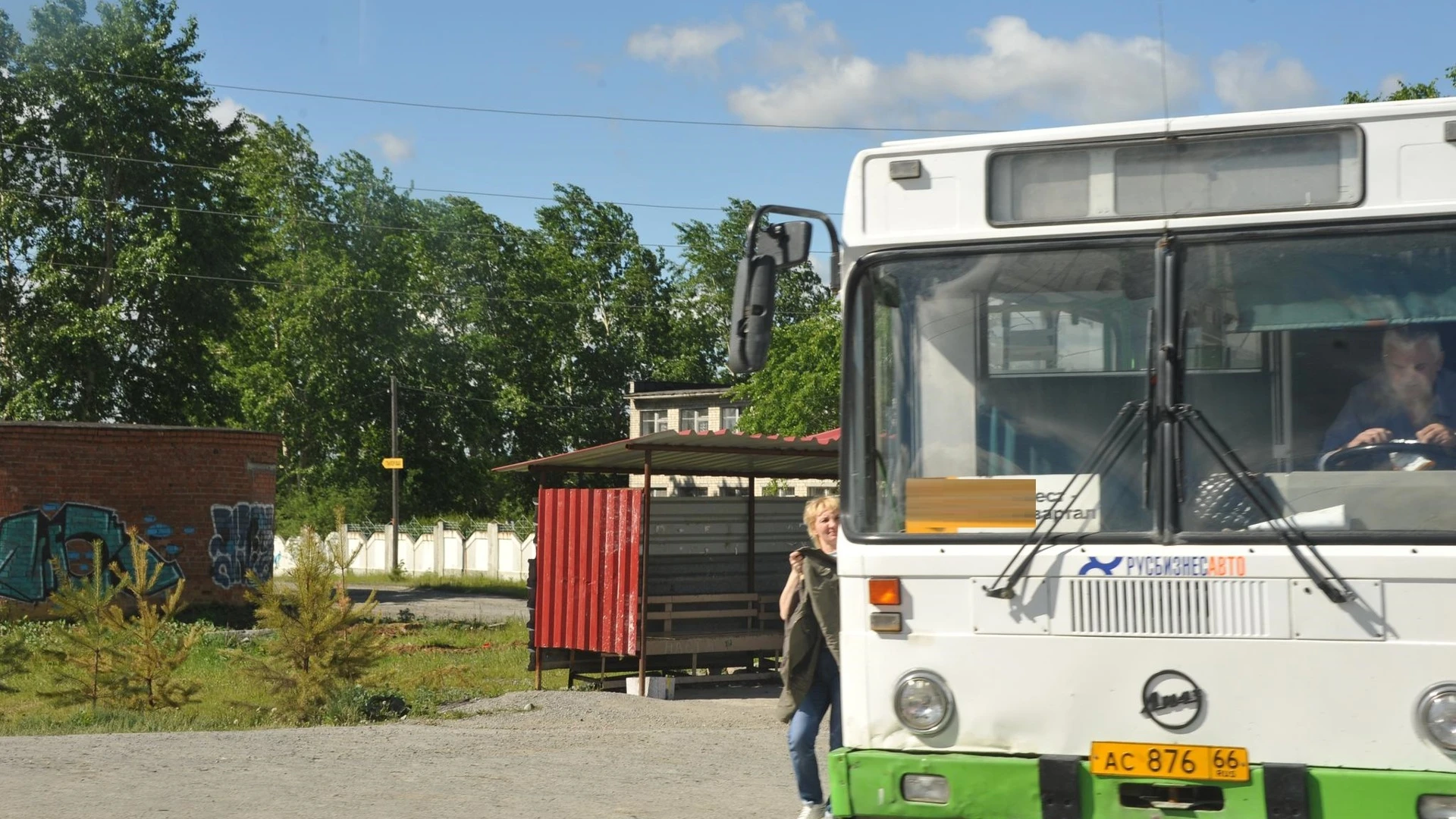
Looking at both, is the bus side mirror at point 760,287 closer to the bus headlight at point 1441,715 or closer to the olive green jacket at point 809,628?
the olive green jacket at point 809,628

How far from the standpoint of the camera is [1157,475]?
5184 millimetres

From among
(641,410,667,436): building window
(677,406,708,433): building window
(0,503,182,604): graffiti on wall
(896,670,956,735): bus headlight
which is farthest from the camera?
(677,406,708,433): building window

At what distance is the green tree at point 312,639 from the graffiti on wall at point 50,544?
13.8 metres

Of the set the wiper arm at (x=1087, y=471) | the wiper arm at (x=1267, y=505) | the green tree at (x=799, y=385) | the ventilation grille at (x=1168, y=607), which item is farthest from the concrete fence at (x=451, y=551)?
the wiper arm at (x=1267, y=505)

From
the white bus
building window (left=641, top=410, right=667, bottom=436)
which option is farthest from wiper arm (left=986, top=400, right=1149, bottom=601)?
building window (left=641, top=410, right=667, bottom=436)

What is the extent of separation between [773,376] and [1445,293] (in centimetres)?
4854

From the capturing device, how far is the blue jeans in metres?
7.57

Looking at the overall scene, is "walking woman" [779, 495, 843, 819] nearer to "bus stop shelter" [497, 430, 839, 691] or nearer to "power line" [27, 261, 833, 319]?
"bus stop shelter" [497, 430, 839, 691]

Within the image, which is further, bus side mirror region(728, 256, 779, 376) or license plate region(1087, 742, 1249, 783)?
bus side mirror region(728, 256, 779, 376)

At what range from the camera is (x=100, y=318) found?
39531 mm

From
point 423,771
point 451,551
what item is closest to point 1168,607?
point 423,771

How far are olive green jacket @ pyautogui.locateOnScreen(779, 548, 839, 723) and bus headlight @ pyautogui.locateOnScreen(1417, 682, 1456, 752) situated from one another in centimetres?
299

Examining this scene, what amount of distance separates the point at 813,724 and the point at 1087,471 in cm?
277

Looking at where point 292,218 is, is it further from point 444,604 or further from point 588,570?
point 588,570
